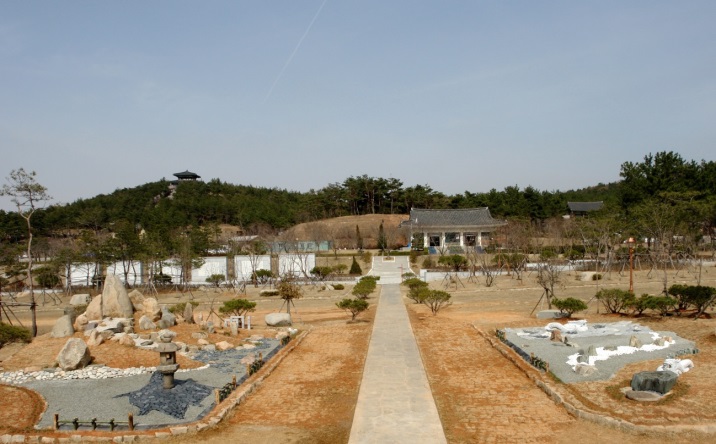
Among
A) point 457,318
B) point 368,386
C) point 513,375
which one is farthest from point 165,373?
point 457,318

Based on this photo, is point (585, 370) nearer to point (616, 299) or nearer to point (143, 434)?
point (143, 434)

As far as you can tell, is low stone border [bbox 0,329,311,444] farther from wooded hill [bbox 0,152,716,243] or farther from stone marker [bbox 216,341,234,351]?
wooded hill [bbox 0,152,716,243]

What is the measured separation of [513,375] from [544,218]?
57074 mm

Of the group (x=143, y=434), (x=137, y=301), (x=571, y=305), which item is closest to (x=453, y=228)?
(x=571, y=305)

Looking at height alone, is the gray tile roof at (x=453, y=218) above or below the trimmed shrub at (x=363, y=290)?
above

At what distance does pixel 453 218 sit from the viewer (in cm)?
6000

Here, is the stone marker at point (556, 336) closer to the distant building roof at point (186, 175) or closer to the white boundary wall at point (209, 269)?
the white boundary wall at point (209, 269)

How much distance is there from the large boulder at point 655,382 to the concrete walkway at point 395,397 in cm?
423

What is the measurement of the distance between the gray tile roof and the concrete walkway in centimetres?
3935

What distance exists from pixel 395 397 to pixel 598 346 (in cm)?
700

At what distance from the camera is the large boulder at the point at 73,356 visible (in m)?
15.1

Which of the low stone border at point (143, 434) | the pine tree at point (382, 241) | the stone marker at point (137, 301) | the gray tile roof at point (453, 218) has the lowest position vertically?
the low stone border at point (143, 434)

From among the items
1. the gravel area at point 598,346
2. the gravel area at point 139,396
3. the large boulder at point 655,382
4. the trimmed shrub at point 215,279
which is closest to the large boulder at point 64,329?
the gravel area at point 139,396

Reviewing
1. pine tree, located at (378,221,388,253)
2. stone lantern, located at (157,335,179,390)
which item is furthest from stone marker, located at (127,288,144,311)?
pine tree, located at (378,221,388,253)
